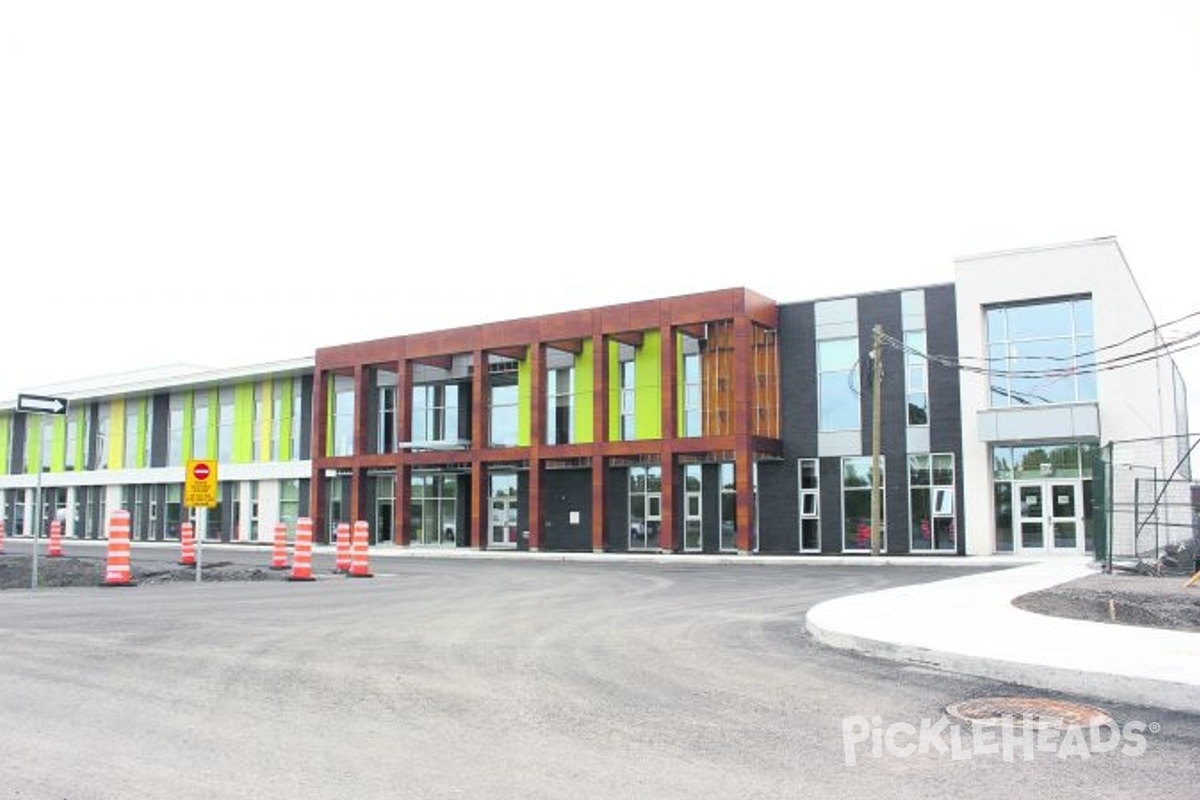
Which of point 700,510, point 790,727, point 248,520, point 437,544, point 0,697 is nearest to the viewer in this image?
point 790,727

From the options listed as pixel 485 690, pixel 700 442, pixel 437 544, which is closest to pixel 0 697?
pixel 485 690

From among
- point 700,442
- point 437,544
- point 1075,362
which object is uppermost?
point 1075,362

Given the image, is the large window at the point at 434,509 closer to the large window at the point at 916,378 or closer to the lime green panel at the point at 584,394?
the lime green panel at the point at 584,394

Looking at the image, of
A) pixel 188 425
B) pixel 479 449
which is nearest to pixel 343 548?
pixel 479 449

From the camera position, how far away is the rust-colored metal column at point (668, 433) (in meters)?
36.4

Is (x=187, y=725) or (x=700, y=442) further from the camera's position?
(x=700, y=442)

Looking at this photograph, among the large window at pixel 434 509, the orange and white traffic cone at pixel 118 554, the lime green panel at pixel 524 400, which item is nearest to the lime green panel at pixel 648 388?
the lime green panel at pixel 524 400

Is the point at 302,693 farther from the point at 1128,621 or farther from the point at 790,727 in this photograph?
the point at 1128,621

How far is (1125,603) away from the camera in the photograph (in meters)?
13.8

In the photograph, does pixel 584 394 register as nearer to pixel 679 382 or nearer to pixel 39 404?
pixel 679 382

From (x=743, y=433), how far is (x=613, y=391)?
278 inches

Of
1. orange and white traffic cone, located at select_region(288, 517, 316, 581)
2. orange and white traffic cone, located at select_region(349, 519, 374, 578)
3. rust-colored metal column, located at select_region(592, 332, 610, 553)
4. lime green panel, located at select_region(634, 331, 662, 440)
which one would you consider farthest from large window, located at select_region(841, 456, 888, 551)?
orange and white traffic cone, located at select_region(288, 517, 316, 581)

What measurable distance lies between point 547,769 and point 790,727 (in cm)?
193

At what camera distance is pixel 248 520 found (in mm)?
51625
